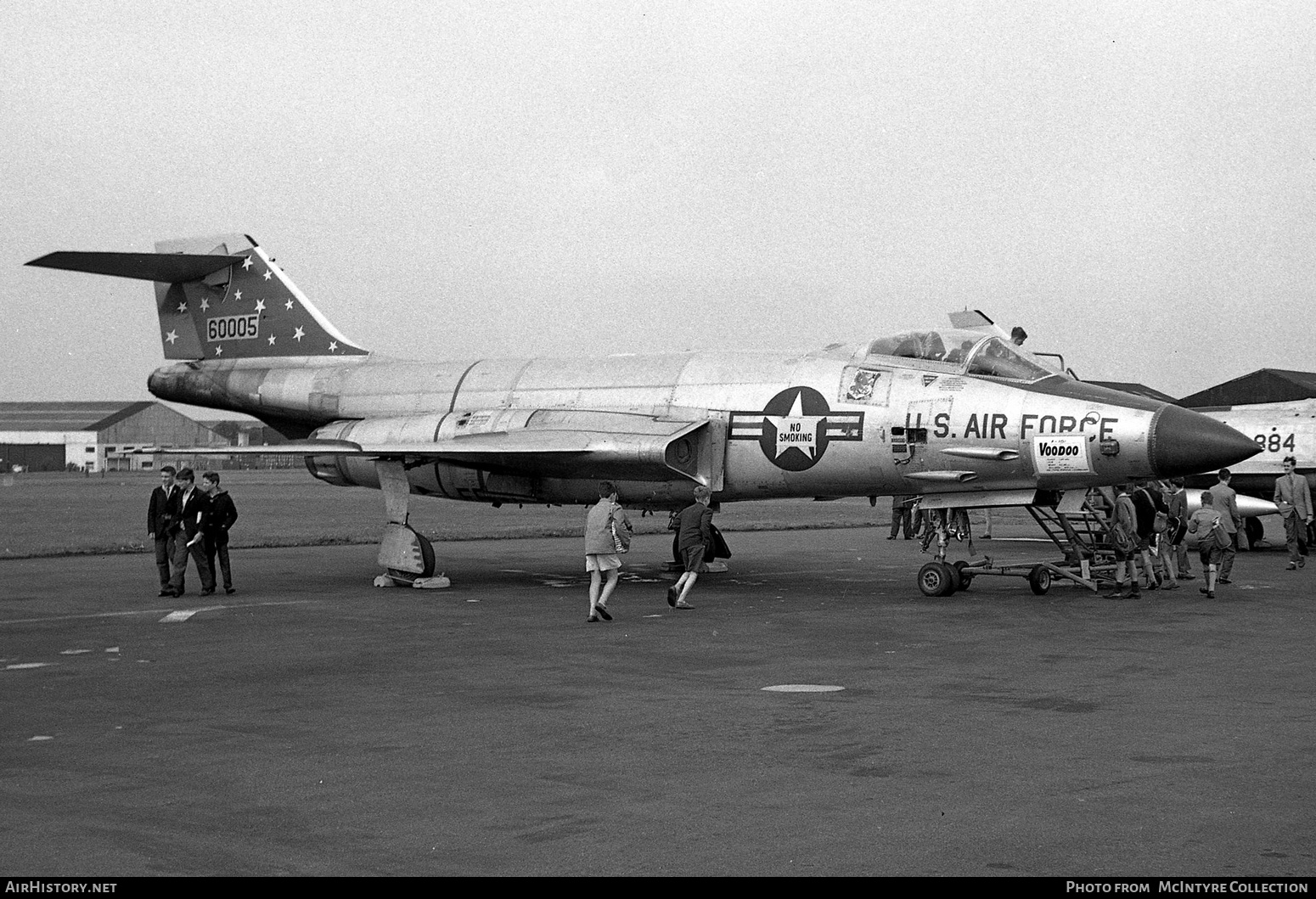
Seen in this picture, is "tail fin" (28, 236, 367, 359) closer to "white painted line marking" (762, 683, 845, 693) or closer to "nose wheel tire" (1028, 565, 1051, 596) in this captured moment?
"nose wheel tire" (1028, 565, 1051, 596)

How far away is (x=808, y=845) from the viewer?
5465 millimetres

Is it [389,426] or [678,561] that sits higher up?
[389,426]

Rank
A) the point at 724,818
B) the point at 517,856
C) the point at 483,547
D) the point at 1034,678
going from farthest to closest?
the point at 483,547
the point at 1034,678
the point at 724,818
the point at 517,856

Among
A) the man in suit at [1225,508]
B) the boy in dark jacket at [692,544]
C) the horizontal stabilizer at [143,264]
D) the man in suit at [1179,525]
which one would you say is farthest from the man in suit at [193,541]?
the man in suit at [1225,508]

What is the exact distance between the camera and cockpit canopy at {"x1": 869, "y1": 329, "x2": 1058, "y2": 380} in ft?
55.0

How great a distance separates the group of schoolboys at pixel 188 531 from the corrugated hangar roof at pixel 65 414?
118869mm

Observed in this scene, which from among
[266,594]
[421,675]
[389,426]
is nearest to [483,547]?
[389,426]

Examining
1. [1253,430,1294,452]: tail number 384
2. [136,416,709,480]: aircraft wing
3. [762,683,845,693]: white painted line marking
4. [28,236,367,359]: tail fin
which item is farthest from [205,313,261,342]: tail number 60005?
[1253,430,1294,452]: tail number 384

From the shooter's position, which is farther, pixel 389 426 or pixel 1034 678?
pixel 389 426

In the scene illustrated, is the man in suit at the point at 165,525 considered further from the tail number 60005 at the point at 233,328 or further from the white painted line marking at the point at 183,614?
the tail number 60005 at the point at 233,328

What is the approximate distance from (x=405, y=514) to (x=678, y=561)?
4.16 meters

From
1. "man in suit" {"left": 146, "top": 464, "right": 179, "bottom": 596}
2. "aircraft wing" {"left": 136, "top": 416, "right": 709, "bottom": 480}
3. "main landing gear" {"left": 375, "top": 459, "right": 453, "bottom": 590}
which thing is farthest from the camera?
"main landing gear" {"left": 375, "top": 459, "right": 453, "bottom": 590}

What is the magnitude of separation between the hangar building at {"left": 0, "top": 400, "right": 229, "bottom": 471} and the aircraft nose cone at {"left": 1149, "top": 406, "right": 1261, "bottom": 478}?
4302 inches

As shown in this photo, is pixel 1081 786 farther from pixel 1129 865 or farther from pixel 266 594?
pixel 266 594
